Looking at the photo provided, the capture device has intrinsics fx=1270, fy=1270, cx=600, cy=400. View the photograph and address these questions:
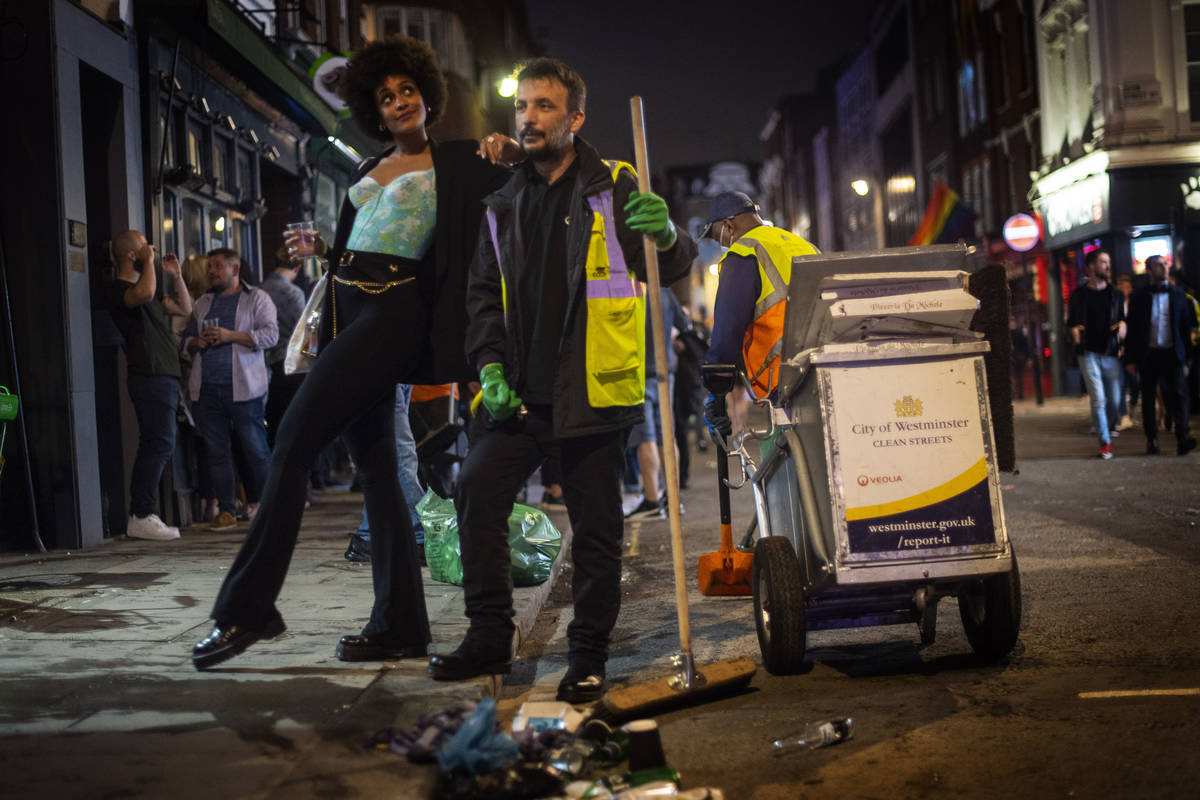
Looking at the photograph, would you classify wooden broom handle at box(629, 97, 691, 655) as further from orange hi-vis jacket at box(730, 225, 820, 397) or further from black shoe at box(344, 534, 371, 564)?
black shoe at box(344, 534, 371, 564)

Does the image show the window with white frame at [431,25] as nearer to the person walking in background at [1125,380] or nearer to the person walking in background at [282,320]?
the person walking in background at [1125,380]

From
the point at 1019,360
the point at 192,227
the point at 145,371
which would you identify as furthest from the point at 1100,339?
the point at 1019,360

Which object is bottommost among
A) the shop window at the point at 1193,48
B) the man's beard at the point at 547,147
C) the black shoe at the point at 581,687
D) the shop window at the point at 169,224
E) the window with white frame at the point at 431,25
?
the black shoe at the point at 581,687

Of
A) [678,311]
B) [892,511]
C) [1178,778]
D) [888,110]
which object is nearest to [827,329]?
[892,511]

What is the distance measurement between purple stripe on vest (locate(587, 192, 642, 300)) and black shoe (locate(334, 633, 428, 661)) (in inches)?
57.2

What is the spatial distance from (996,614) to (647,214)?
1956 mm

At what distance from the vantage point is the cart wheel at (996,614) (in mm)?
4602

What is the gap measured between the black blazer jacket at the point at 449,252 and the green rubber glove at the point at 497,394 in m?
0.26

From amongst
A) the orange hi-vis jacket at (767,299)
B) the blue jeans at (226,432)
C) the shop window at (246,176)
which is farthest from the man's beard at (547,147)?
the shop window at (246,176)

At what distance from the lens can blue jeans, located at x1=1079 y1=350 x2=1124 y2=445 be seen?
13359 millimetres

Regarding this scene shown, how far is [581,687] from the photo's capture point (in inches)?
165

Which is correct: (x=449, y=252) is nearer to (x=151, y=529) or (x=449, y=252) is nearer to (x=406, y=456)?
(x=406, y=456)

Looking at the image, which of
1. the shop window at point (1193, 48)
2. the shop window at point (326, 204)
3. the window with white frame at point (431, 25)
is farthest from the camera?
the window with white frame at point (431, 25)

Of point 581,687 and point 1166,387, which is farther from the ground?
point 1166,387
